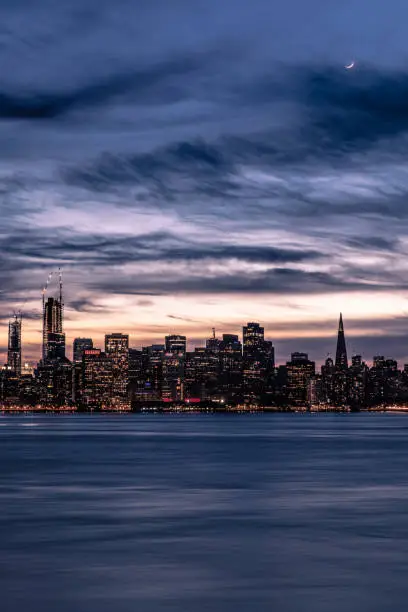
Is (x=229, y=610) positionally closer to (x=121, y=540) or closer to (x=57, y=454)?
(x=121, y=540)

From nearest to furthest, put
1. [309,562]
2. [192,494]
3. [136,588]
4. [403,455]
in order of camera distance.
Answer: [136,588]
[309,562]
[192,494]
[403,455]

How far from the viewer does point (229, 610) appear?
88.0 ft

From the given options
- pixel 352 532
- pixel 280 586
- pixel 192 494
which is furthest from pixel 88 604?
pixel 192 494

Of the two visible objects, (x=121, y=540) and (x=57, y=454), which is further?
(x=57, y=454)

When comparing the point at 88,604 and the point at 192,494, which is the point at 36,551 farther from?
the point at 192,494

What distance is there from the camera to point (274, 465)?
293ft

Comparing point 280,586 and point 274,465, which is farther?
point 274,465

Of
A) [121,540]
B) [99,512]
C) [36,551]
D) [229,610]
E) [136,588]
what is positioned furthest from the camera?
[99,512]

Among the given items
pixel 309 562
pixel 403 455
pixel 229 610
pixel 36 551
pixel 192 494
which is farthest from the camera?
pixel 403 455

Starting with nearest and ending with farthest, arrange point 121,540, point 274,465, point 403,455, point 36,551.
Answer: point 36,551 → point 121,540 → point 274,465 → point 403,455

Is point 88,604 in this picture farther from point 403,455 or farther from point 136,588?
point 403,455

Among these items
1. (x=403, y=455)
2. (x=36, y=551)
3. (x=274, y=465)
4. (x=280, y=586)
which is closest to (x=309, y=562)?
(x=280, y=586)

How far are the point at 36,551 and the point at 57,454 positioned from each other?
74304 mm

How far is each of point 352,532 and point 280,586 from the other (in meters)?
12.5
